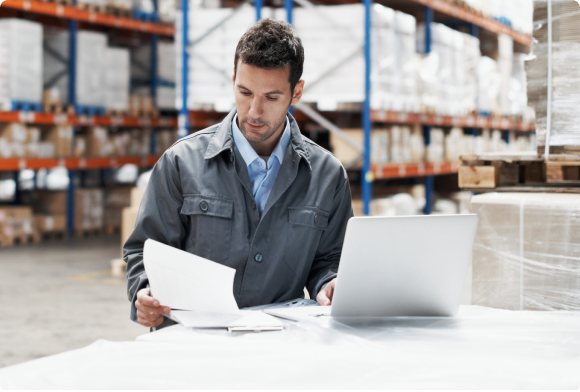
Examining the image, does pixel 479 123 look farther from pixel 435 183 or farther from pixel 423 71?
pixel 423 71

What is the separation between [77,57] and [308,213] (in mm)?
7263

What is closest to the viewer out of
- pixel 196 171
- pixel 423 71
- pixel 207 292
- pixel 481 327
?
pixel 207 292

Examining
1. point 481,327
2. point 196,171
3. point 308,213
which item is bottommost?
point 481,327

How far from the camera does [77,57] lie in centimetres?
855

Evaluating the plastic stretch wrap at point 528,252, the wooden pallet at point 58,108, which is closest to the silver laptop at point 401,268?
the plastic stretch wrap at point 528,252

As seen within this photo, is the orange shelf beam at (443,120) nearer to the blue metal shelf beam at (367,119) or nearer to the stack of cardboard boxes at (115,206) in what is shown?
the blue metal shelf beam at (367,119)

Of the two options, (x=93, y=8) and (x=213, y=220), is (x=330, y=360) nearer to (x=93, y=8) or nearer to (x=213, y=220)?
(x=213, y=220)

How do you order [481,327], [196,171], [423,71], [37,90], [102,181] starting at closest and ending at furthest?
[481,327]
[196,171]
[423,71]
[37,90]
[102,181]

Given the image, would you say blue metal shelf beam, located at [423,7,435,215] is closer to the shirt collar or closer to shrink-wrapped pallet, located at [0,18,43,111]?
shrink-wrapped pallet, located at [0,18,43,111]

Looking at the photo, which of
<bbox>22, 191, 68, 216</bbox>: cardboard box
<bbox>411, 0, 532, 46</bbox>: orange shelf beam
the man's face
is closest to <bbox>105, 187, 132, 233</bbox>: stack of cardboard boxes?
<bbox>22, 191, 68, 216</bbox>: cardboard box

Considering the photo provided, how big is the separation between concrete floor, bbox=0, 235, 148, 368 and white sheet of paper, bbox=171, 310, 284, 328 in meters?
2.45

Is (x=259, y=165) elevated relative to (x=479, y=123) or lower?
lower

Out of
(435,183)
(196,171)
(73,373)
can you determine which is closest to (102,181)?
(435,183)

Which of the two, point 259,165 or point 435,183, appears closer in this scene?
point 259,165
